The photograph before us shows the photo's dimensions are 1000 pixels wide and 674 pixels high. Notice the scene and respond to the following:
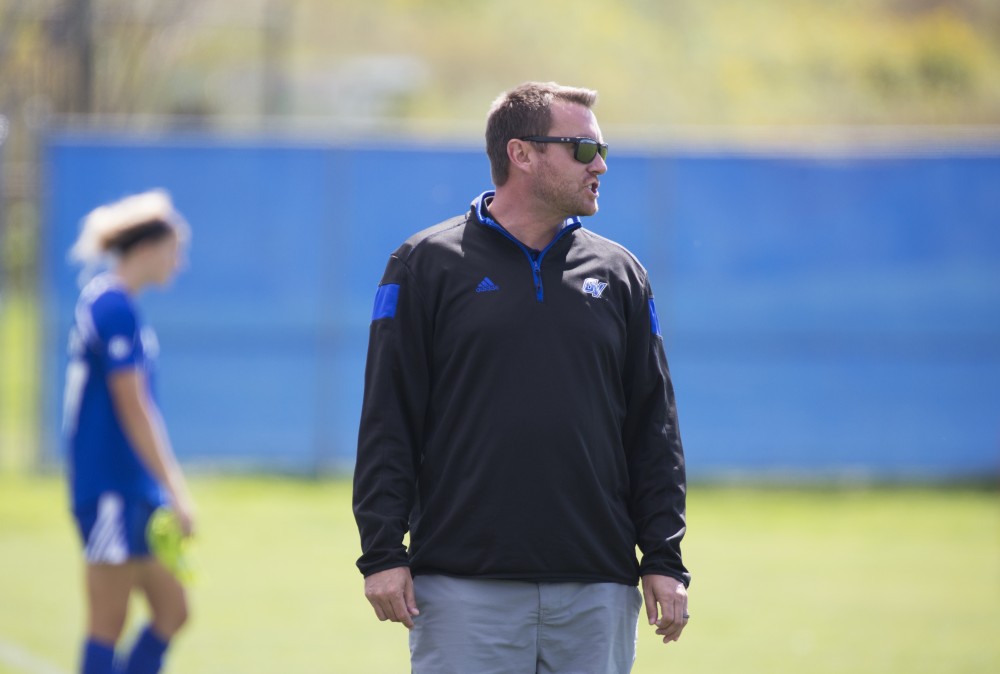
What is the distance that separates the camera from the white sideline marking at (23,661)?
694cm

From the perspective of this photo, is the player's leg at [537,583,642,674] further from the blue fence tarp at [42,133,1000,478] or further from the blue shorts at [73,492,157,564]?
the blue fence tarp at [42,133,1000,478]

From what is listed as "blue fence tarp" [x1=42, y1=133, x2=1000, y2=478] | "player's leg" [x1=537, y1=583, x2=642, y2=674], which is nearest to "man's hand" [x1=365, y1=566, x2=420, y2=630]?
"player's leg" [x1=537, y1=583, x2=642, y2=674]

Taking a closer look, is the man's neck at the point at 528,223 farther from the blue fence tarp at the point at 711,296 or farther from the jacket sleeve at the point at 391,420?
the blue fence tarp at the point at 711,296

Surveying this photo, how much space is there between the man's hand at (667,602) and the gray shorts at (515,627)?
0.25 ft

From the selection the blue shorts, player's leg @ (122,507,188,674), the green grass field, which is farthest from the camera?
the green grass field

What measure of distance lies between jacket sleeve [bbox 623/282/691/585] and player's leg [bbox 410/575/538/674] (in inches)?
14.8

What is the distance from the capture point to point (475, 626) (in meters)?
3.72

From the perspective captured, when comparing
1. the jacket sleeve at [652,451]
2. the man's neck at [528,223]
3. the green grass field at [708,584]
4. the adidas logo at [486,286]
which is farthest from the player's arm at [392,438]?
the green grass field at [708,584]

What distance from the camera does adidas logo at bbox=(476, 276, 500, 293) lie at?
12.4 ft

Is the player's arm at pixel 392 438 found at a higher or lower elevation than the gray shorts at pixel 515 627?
higher

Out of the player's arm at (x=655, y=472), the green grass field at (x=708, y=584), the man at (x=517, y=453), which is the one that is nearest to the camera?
the man at (x=517, y=453)

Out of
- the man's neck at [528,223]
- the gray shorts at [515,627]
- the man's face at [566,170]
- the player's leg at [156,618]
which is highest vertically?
the man's face at [566,170]

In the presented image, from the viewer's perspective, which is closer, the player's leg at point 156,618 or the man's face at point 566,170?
the man's face at point 566,170

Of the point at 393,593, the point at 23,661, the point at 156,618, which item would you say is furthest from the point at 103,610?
the point at 393,593
